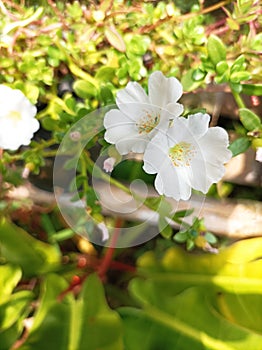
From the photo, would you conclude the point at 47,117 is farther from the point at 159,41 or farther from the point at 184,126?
the point at 184,126

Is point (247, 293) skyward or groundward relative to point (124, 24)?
groundward

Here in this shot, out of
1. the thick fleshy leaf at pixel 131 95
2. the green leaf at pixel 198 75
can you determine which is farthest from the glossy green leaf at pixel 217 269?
the thick fleshy leaf at pixel 131 95

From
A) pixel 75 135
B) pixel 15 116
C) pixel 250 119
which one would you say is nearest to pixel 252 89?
pixel 250 119

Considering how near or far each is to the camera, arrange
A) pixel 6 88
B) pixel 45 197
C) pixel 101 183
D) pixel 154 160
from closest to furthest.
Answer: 1. pixel 154 160
2. pixel 6 88
3. pixel 101 183
4. pixel 45 197

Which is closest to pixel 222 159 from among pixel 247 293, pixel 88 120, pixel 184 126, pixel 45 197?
pixel 184 126

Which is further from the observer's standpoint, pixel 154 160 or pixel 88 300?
pixel 88 300

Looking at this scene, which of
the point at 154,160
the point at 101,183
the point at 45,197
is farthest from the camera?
the point at 45,197

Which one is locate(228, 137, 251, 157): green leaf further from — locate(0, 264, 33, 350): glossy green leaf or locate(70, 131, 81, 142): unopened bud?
locate(0, 264, 33, 350): glossy green leaf
